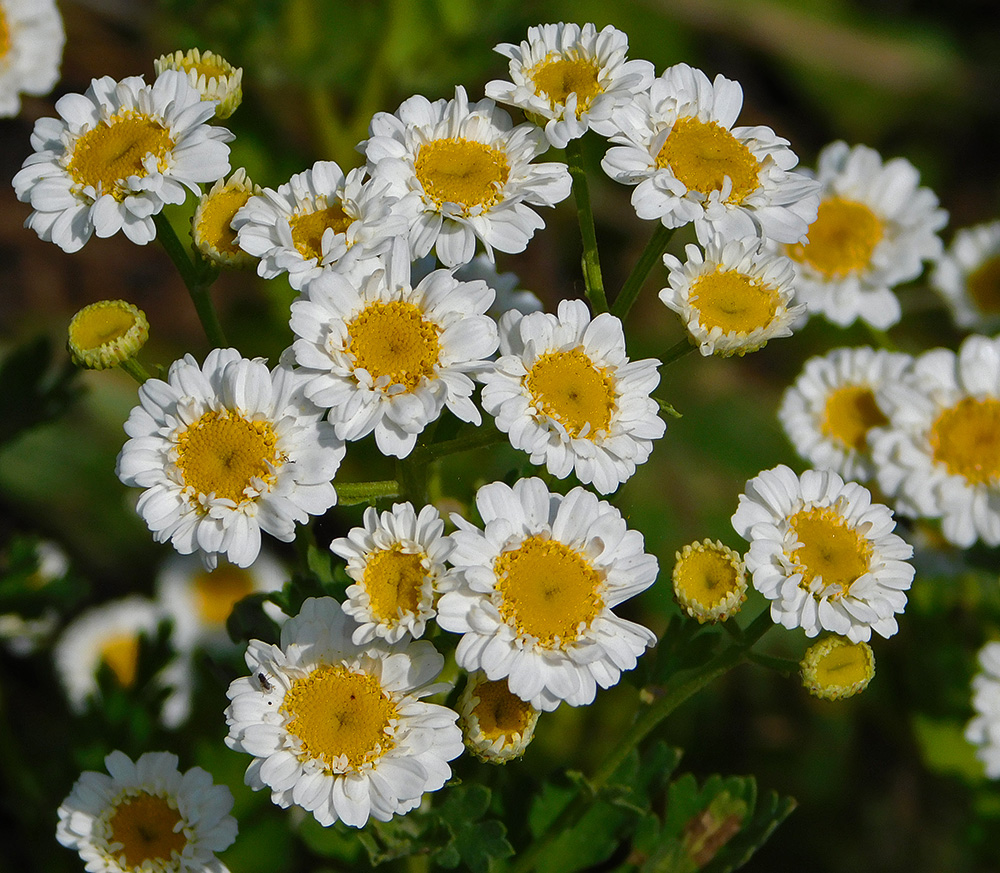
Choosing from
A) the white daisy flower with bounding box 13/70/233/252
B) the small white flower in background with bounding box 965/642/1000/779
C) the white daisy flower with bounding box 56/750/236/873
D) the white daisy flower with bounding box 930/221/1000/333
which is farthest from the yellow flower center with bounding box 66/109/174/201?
the white daisy flower with bounding box 930/221/1000/333

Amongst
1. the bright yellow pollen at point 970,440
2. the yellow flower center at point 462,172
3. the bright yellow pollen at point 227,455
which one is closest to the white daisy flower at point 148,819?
the bright yellow pollen at point 227,455

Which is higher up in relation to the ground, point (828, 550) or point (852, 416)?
point (828, 550)

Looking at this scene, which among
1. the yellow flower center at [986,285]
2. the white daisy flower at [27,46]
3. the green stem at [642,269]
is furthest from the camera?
the yellow flower center at [986,285]

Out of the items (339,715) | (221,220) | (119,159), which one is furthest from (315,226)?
(339,715)

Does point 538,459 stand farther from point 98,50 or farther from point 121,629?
point 98,50

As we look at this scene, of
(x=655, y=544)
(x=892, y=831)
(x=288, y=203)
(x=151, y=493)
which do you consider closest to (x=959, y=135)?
(x=655, y=544)

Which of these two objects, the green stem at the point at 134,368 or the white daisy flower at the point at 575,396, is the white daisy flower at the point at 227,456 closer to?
the green stem at the point at 134,368

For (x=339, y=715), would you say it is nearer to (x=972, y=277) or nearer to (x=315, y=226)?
(x=315, y=226)
